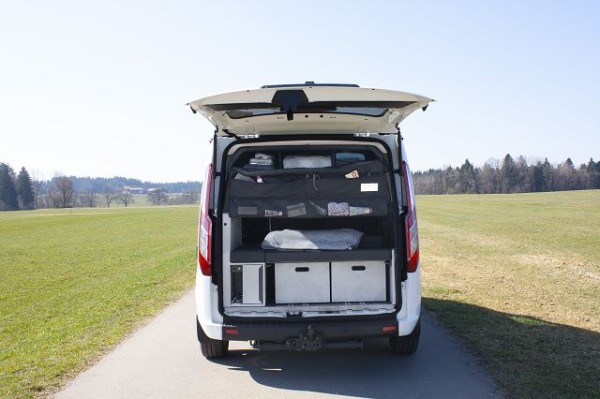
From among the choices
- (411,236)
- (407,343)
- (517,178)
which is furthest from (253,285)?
(517,178)

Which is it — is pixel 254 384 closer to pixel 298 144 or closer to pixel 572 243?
pixel 298 144

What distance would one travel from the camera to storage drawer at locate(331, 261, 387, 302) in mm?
5645

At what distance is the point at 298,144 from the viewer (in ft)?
19.2

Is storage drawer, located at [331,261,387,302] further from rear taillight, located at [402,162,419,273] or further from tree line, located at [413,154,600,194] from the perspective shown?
tree line, located at [413,154,600,194]

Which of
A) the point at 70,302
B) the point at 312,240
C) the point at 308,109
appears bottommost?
the point at 70,302

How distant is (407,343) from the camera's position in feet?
19.8

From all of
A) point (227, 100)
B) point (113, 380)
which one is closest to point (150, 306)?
point (113, 380)

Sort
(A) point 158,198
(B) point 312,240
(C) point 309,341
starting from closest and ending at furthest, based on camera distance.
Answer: (C) point 309,341
(B) point 312,240
(A) point 158,198

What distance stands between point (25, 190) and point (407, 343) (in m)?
135

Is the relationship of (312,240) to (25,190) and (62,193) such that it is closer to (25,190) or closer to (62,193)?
(25,190)

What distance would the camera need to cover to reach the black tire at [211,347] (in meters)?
5.86

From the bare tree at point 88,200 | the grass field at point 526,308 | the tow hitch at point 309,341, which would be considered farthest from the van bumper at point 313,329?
the bare tree at point 88,200

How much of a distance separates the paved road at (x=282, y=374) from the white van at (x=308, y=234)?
Answer: 33 centimetres

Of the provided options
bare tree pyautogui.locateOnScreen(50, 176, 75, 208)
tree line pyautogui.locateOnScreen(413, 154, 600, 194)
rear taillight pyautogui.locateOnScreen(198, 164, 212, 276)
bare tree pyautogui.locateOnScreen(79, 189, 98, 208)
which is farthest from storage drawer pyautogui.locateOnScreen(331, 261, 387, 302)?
bare tree pyautogui.locateOnScreen(79, 189, 98, 208)
